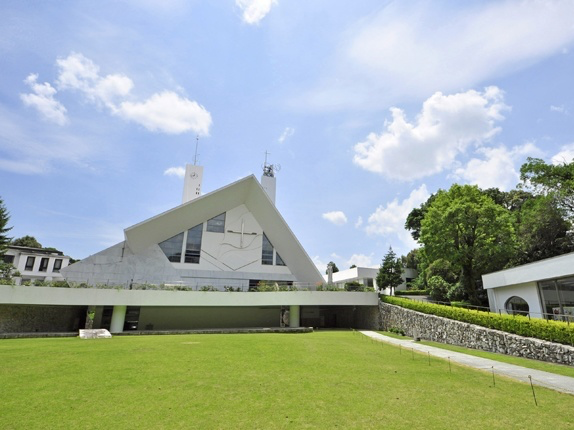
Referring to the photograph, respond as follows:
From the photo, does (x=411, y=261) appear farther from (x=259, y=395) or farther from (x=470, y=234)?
(x=259, y=395)

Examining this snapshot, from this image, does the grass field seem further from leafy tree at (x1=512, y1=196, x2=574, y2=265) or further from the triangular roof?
leafy tree at (x1=512, y1=196, x2=574, y2=265)

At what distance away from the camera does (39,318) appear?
20.7 meters

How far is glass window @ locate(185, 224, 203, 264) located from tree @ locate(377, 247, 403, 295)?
53.8ft

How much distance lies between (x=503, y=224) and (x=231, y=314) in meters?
19.9

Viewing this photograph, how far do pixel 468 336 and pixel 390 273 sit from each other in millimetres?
15552

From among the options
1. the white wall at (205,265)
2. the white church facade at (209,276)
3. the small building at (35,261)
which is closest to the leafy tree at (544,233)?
the white church facade at (209,276)

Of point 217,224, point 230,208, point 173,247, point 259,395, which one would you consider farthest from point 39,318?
point 259,395

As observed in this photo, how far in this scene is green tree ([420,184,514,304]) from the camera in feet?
69.6

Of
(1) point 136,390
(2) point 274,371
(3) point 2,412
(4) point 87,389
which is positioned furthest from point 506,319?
(3) point 2,412

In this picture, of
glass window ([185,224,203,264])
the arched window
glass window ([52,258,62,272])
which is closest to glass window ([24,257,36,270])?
glass window ([52,258,62,272])

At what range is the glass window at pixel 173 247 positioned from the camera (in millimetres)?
26000

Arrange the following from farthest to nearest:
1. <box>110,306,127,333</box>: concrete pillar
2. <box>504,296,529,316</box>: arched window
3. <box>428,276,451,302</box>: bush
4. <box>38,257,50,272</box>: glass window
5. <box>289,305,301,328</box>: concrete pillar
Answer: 1. <box>38,257,50,272</box>: glass window
2. <box>428,276,451,302</box>: bush
3. <box>289,305,301,328</box>: concrete pillar
4. <box>110,306,127,333</box>: concrete pillar
5. <box>504,296,529,316</box>: arched window

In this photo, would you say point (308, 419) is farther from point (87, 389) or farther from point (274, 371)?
point (87, 389)

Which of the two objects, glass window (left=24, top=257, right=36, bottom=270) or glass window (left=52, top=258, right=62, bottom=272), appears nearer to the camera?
glass window (left=24, top=257, right=36, bottom=270)
